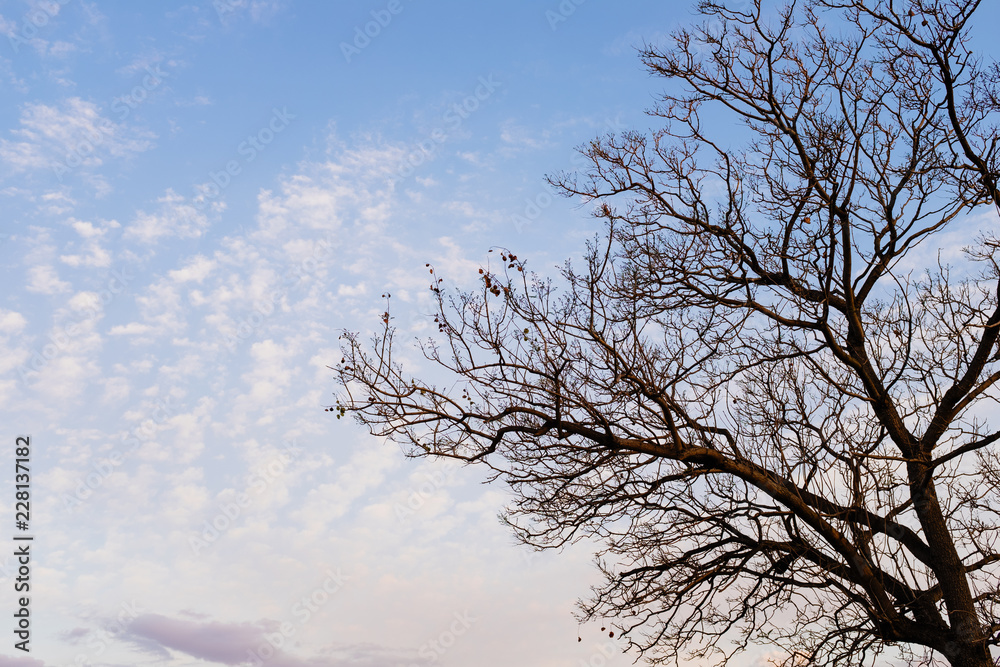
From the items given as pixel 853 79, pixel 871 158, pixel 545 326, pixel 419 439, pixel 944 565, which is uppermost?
pixel 853 79

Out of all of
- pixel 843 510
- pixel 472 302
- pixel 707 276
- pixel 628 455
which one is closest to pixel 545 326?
pixel 472 302

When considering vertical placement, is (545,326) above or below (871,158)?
below

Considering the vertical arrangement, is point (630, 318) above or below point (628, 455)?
above

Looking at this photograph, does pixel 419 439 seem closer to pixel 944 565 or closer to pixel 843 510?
pixel 843 510

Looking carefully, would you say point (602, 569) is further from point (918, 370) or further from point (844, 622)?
point (918, 370)

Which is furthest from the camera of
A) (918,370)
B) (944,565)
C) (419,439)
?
(918,370)

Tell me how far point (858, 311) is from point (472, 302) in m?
4.90

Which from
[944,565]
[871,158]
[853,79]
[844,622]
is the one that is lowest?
[844,622]

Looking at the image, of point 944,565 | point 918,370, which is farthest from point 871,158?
point 944,565

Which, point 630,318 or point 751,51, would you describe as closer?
point 630,318

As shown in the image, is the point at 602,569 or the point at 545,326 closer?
the point at 545,326

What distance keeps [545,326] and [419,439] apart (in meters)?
1.70

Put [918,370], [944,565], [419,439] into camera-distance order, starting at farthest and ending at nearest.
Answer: [918,370] → [944,565] → [419,439]

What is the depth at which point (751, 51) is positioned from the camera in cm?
969
